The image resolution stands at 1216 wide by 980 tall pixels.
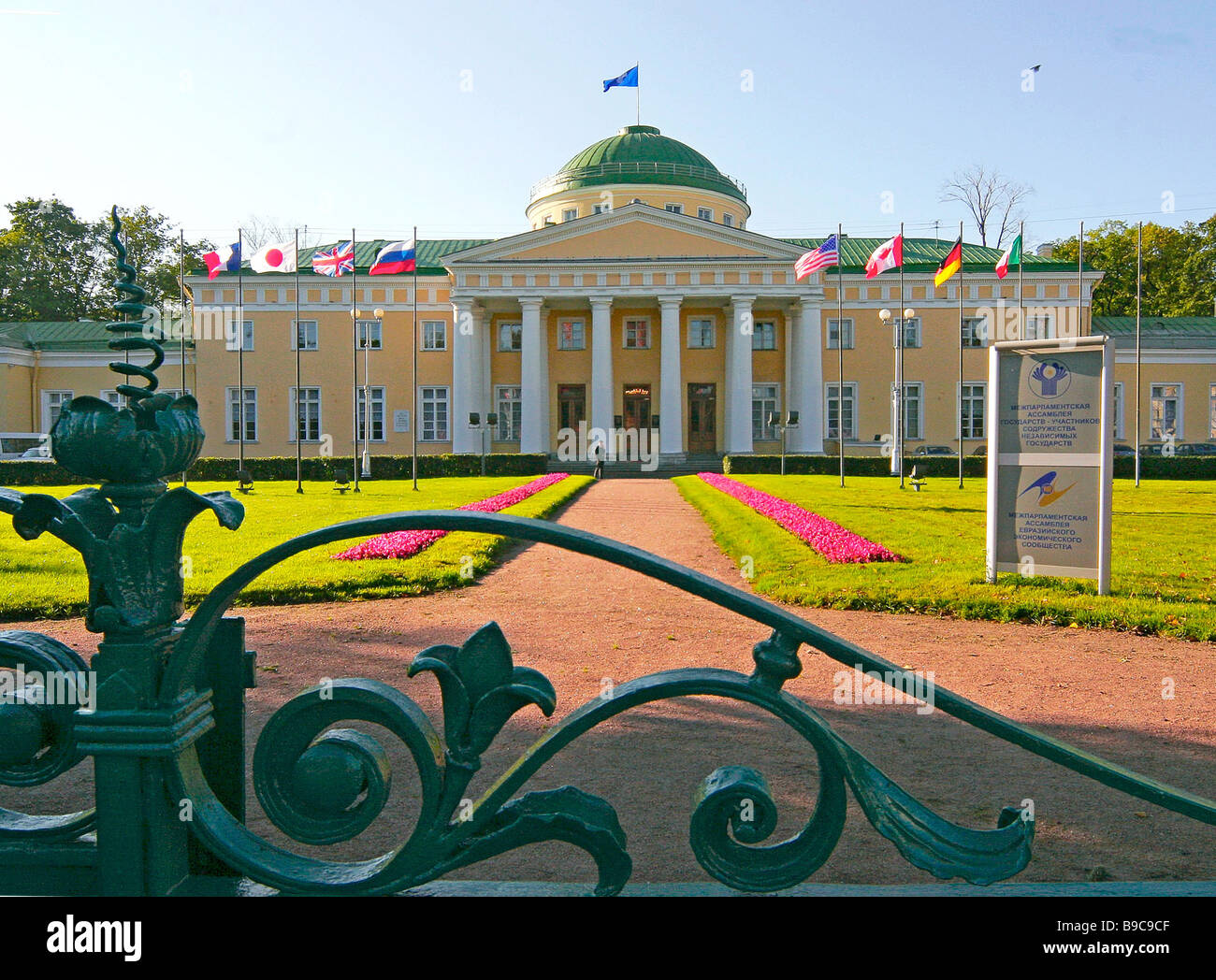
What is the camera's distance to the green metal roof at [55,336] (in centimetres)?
4594

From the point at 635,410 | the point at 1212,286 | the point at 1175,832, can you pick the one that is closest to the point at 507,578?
the point at 1175,832

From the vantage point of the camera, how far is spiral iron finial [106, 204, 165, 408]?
4.48 feet

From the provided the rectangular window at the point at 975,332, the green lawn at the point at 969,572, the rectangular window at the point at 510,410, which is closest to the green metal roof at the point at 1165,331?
the rectangular window at the point at 975,332

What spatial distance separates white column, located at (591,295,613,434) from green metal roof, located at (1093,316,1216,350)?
24.3 meters

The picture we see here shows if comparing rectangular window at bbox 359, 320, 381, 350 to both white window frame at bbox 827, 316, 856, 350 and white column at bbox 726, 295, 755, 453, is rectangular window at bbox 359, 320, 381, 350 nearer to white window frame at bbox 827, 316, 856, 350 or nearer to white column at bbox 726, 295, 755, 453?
white column at bbox 726, 295, 755, 453

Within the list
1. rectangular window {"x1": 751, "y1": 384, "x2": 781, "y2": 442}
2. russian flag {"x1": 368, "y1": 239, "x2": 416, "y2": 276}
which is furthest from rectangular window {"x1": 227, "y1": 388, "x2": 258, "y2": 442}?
rectangular window {"x1": 751, "y1": 384, "x2": 781, "y2": 442}

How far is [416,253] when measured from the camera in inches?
1832

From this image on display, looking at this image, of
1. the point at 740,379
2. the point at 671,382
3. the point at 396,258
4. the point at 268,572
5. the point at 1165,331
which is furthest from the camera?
the point at 1165,331

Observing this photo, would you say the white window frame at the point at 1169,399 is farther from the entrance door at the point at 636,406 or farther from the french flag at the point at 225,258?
the french flag at the point at 225,258

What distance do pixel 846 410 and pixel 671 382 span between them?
391 inches

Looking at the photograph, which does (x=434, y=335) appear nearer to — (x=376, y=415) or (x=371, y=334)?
(x=371, y=334)

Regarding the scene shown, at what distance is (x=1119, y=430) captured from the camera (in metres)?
44.7

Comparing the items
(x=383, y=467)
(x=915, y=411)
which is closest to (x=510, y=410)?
(x=383, y=467)

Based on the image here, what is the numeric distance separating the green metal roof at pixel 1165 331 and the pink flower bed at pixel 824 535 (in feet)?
113
